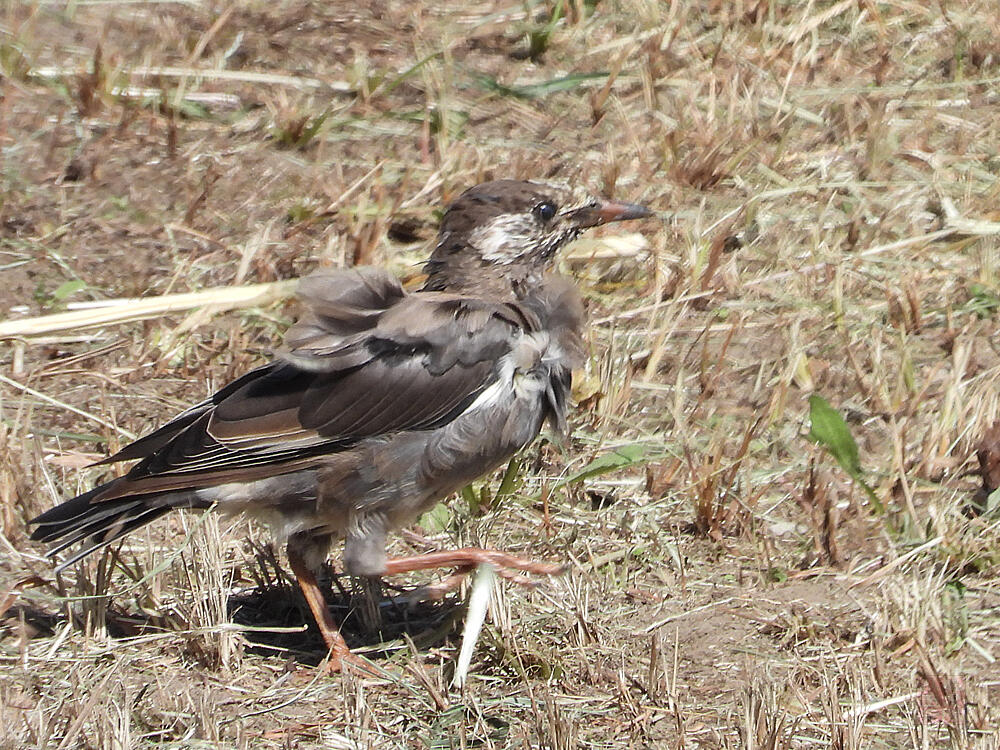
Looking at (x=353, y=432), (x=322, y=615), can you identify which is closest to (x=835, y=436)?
(x=353, y=432)

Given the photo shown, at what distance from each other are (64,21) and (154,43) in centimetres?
65

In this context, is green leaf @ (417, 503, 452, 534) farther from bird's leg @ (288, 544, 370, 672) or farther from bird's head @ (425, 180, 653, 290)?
bird's head @ (425, 180, 653, 290)

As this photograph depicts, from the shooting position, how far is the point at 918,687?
443 centimetres

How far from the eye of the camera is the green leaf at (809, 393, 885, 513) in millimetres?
5441

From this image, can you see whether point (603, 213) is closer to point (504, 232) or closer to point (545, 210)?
point (545, 210)

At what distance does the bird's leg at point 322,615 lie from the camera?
15.5ft

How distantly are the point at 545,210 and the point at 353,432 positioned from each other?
1.16m

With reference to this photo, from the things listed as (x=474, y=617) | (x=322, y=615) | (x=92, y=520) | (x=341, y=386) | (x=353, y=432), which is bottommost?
(x=322, y=615)

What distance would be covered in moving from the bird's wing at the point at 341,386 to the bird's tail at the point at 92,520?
0.08m

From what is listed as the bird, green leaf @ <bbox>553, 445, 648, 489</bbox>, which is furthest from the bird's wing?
green leaf @ <bbox>553, 445, 648, 489</bbox>

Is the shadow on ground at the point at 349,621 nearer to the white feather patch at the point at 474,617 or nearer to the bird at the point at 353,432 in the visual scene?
the bird at the point at 353,432

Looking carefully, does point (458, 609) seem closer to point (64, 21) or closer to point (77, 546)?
point (77, 546)

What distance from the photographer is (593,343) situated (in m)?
6.32

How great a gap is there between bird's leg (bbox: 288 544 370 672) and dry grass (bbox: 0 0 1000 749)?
10 centimetres
